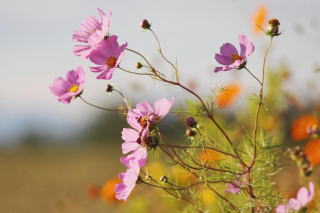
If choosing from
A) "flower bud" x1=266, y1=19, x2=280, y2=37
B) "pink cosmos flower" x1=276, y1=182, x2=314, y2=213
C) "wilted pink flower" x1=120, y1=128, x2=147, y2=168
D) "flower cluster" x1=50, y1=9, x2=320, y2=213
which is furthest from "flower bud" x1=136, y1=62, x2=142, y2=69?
"pink cosmos flower" x1=276, y1=182, x2=314, y2=213

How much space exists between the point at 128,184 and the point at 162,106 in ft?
0.53

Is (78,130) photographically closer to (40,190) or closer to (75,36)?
(40,190)

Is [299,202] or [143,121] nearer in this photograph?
[143,121]

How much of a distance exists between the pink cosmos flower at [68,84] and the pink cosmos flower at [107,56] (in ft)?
0.24


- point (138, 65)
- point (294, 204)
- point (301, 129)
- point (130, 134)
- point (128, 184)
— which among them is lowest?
point (301, 129)

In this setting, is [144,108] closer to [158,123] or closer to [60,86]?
[158,123]

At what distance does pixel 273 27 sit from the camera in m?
1.02

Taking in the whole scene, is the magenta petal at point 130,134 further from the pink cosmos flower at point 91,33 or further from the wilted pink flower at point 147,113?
the pink cosmos flower at point 91,33

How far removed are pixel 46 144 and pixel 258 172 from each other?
671 cm

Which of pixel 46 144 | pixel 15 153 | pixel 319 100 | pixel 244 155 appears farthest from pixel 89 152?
pixel 244 155

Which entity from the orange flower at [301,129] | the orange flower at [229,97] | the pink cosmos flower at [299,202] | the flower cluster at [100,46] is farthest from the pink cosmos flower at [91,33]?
the orange flower at [301,129]

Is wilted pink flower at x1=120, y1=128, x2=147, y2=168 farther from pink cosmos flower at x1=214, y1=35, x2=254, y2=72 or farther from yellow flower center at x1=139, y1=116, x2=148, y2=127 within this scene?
pink cosmos flower at x1=214, y1=35, x2=254, y2=72

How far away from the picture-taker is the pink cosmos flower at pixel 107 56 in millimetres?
1013

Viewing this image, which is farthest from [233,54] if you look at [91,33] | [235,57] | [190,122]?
[91,33]
